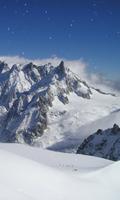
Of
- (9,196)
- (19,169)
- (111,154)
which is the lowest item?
(9,196)

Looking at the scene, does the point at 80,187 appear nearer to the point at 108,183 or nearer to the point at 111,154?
the point at 108,183

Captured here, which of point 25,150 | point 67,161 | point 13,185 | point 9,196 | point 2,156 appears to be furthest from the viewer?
point 25,150

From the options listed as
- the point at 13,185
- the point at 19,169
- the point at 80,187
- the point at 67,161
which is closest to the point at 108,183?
the point at 80,187

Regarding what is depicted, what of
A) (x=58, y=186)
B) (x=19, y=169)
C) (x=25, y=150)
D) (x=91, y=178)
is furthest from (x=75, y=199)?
(x=25, y=150)

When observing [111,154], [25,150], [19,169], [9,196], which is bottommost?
[9,196]

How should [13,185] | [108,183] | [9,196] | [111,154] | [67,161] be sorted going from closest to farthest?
[9,196] < [13,185] < [108,183] < [67,161] < [111,154]

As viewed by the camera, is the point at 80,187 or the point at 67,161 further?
the point at 67,161

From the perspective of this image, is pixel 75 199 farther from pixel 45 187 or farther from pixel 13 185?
pixel 13 185

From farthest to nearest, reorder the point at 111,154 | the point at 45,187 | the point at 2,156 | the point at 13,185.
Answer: the point at 111,154
the point at 2,156
the point at 45,187
the point at 13,185

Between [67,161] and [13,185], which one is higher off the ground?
[67,161]
